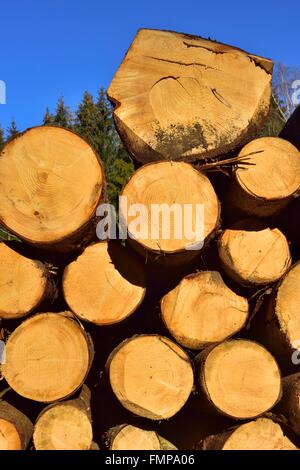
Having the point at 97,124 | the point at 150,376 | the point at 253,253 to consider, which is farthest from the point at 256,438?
the point at 97,124

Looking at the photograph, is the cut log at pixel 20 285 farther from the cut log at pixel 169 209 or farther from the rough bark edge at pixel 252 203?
the rough bark edge at pixel 252 203

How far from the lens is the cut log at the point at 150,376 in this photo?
2654 mm

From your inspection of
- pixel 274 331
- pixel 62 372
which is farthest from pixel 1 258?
pixel 274 331

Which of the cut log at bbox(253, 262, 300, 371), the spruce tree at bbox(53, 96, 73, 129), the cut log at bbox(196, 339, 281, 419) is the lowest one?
the spruce tree at bbox(53, 96, 73, 129)

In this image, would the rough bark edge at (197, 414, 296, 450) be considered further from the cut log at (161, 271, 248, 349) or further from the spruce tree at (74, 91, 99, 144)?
the spruce tree at (74, 91, 99, 144)

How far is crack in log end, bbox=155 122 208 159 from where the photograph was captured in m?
2.76

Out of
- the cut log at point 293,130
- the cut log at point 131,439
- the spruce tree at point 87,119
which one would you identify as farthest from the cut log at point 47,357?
the spruce tree at point 87,119

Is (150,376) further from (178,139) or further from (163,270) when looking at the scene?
(178,139)

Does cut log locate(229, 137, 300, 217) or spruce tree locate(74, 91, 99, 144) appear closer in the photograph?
cut log locate(229, 137, 300, 217)

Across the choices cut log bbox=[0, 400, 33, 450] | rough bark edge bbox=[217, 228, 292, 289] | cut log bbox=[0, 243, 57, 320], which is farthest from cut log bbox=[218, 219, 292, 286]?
cut log bbox=[0, 400, 33, 450]

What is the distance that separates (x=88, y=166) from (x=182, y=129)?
1.93ft

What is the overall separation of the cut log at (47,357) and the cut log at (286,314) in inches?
42.6

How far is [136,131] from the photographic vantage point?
2.77m

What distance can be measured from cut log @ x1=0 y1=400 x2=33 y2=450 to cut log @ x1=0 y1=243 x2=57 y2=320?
21.5 inches
